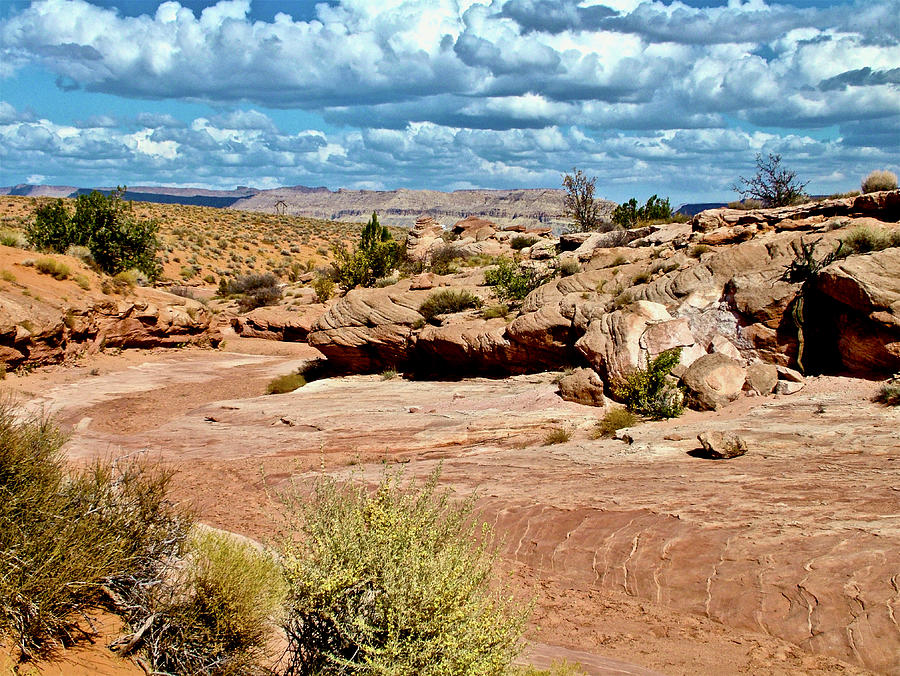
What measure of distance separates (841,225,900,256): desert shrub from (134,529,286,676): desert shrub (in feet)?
46.2

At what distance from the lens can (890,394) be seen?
10.7 m

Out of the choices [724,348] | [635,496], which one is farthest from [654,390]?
[635,496]

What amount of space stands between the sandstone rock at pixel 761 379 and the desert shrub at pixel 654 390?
1332 millimetres

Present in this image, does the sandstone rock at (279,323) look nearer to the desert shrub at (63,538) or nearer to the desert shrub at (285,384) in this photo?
the desert shrub at (285,384)

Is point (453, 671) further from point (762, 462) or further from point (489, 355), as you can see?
point (489, 355)

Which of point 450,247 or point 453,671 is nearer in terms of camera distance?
point 453,671

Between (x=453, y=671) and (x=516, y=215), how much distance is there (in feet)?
444

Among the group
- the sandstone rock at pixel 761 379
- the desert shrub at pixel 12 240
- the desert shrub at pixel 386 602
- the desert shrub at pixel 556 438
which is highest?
the desert shrub at pixel 12 240

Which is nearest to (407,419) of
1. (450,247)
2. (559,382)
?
(559,382)

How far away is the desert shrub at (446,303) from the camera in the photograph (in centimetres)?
1936

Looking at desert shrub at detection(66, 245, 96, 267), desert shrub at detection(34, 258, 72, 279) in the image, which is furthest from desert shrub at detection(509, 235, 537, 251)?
desert shrub at detection(34, 258, 72, 279)

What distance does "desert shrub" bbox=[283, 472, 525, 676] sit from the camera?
441 cm

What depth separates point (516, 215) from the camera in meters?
136

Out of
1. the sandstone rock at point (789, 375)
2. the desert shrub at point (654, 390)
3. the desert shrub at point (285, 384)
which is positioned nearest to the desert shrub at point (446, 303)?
the desert shrub at point (285, 384)
